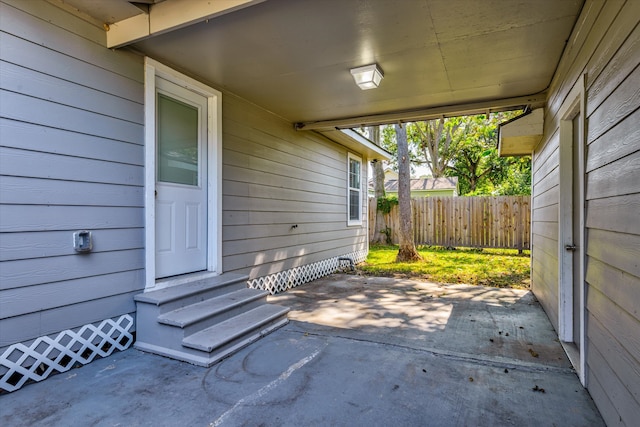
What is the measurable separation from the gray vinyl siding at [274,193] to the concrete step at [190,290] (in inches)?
14.6

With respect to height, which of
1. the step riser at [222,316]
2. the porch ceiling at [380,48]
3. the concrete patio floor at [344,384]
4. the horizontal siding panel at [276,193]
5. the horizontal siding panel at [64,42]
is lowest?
the concrete patio floor at [344,384]

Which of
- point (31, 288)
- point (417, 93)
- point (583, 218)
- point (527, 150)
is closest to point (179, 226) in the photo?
point (31, 288)

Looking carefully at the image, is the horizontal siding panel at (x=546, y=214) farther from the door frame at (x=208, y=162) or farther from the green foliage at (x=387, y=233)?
the green foliage at (x=387, y=233)

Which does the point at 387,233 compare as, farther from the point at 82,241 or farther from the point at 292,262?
the point at 82,241

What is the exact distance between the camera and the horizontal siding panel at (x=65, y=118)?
7.11 ft

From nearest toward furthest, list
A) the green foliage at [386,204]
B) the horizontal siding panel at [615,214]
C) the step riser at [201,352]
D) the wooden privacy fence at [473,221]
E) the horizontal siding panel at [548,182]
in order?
the horizontal siding panel at [615,214], the step riser at [201,352], the horizontal siding panel at [548,182], the wooden privacy fence at [473,221], the green foliage at [386,204]

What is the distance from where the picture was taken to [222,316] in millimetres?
3025

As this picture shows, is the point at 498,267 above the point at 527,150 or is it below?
below

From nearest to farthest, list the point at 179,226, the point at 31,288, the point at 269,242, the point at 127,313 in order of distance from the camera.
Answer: the point at 31,288, the point at 127,313, the point at 179,226, the point at 269,242

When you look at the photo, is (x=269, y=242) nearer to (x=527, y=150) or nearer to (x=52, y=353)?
(x=52, y=353)

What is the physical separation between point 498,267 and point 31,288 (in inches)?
291

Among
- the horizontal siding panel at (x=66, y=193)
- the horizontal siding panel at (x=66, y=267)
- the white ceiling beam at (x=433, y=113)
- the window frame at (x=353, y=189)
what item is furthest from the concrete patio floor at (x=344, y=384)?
the window frame at (x=353, y=189)

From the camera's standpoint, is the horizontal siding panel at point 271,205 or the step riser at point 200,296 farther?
the horizontal siding panel at point 271,205

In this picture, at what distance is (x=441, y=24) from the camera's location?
2547 millimetres
